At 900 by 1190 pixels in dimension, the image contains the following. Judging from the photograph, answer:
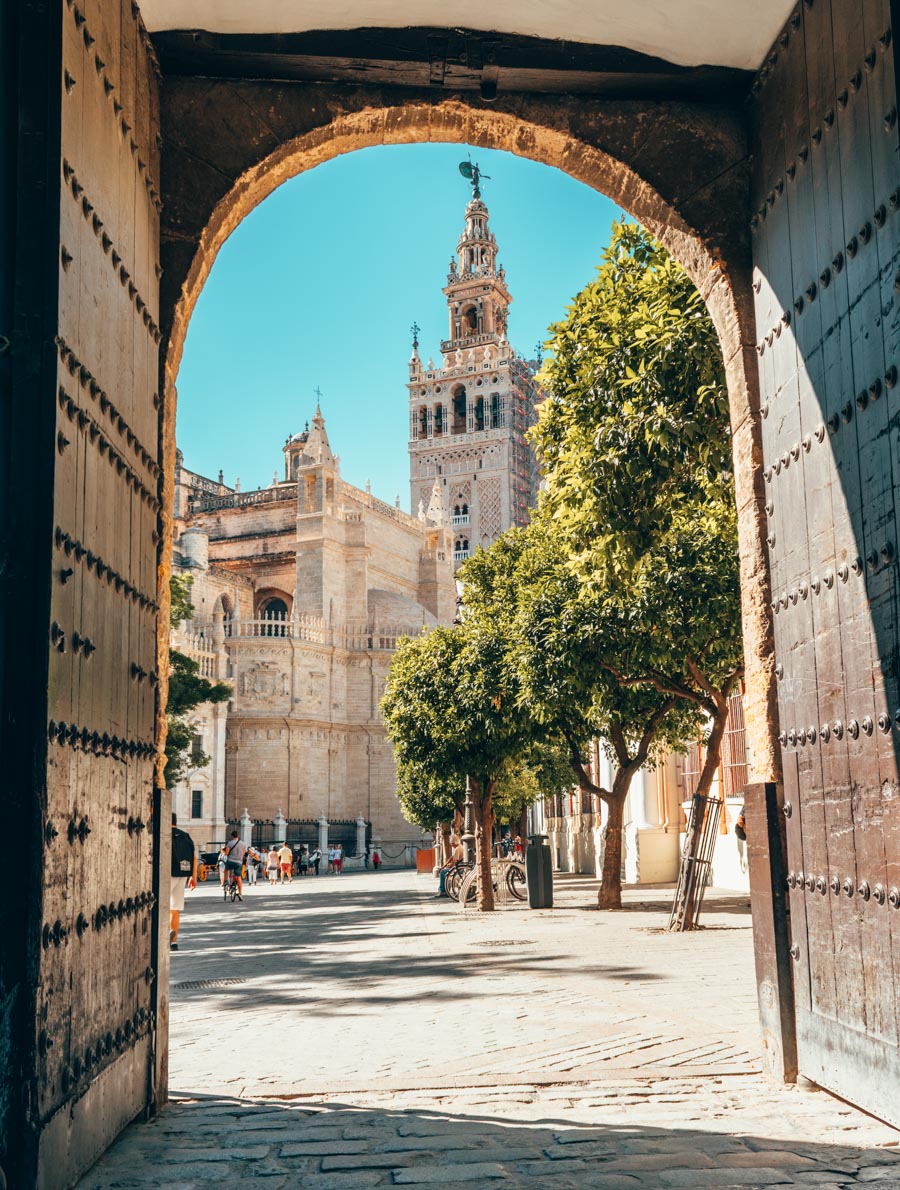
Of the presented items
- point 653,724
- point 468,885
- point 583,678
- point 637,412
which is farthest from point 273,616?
point 637,412

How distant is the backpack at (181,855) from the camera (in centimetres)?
569

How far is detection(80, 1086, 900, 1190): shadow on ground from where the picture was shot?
12.0 feet

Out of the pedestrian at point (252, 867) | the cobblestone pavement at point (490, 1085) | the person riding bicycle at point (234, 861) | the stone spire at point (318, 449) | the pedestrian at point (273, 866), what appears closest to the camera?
the cobblestone pavement at point (490, 1085)

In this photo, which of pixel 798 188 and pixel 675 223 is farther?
pixel 675 223

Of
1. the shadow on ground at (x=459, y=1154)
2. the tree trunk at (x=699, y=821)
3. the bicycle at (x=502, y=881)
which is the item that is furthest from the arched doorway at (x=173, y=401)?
the bicycle at (x=502, y=881)

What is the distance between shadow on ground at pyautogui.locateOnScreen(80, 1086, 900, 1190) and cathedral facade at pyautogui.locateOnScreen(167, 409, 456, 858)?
42.2 m

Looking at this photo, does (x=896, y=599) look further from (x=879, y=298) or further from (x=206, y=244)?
(x=206, y=244)

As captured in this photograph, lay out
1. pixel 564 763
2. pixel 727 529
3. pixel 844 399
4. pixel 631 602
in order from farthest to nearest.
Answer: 1. pixel 564 763
2. pixel 631 602
3. pixel 727 529
4. pixel 844 399

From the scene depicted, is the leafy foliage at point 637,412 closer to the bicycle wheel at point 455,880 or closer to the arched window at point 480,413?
the bicycle wheel at point 455,880

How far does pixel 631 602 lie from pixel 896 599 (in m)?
10.1

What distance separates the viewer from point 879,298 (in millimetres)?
3996

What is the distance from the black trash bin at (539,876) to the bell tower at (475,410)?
72587 millimetres

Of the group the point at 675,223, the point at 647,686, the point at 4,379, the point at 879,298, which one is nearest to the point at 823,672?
the point at 879,298

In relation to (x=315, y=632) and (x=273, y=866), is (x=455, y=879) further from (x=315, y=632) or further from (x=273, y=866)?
(x=315, y=632)
